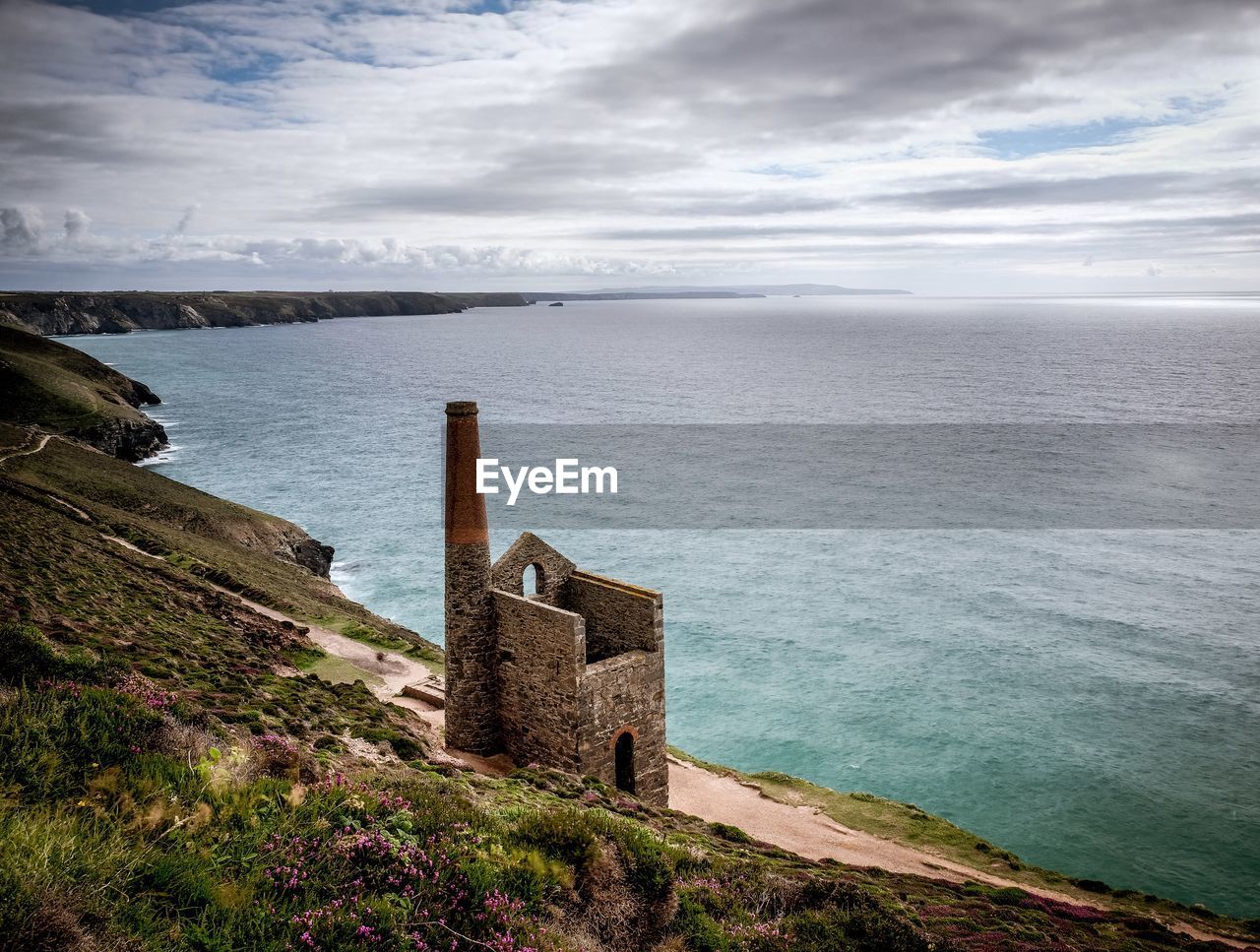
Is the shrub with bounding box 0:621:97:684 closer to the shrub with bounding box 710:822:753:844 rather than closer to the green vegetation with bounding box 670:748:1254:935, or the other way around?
the shrub with bounding box 710:822:753:844

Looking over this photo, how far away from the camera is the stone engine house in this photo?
67.6 ft

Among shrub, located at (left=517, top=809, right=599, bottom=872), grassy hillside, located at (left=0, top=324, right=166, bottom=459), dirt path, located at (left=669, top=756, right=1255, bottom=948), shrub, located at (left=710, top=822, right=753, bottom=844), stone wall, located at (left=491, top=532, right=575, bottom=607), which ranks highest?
grassy hillside, located at (left=0, top=324, right=166, bottom=459)

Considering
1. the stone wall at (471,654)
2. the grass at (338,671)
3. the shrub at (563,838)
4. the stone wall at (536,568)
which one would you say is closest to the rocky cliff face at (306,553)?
the grass at (338,671)

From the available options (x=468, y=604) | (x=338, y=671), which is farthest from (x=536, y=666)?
(x=338, y=671)

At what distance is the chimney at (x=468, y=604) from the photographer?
21.0 meters

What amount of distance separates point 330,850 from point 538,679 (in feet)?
37.2

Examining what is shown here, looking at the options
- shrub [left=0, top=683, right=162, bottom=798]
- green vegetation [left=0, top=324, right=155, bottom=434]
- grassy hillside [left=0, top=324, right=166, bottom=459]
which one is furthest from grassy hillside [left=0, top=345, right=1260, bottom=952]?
green vegetation [left=0, top=324, right=155, bottom=434]

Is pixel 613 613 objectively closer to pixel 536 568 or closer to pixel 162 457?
pixel 536 568

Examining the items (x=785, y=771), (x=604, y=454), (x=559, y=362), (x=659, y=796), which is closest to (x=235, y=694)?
(x=659, y=796)

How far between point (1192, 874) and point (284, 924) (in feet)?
93.5

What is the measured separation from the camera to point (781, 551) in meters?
54.8

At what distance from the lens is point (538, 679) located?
69.3ft

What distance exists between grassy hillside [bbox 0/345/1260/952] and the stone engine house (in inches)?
51.2

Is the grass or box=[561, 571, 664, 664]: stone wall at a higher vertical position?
box=[561, 571, 664, 664]: stone wall
